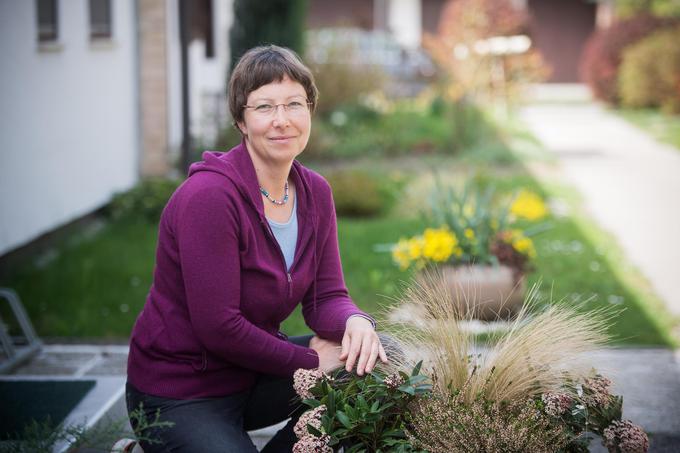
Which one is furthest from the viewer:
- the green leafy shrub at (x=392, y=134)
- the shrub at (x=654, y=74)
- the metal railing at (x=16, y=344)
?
the shrub at (x=654, y=74)

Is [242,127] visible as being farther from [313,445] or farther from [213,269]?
[313,445]

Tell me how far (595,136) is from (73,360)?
1191 centimetres

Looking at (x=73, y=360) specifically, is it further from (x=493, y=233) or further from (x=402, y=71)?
(x=402, y=71)

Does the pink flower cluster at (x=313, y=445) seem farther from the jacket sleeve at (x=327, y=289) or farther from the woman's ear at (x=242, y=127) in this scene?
the woman's ear at (x=242, y=127)

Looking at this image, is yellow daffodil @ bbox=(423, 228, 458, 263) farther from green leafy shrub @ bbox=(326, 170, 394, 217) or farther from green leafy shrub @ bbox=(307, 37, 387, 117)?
green leafy shrub @ bbox=(307, 37, 387, 117)

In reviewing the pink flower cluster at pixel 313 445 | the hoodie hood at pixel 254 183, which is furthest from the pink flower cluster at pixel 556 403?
the hoodie hood at pixel 254 183

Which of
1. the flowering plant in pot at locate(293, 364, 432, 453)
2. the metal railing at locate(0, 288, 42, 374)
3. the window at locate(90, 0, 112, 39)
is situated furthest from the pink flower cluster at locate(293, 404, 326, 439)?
the window at locate(90, 0, 112, 39)

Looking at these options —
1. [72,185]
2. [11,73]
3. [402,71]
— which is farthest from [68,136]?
[402,71]

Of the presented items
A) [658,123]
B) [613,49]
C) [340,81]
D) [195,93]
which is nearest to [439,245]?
[195,93]

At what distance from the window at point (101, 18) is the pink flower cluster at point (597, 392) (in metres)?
7.56

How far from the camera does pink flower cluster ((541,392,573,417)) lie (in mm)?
2424

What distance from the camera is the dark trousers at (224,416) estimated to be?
252cm

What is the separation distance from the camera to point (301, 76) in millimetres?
2730

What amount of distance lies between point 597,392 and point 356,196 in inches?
251
